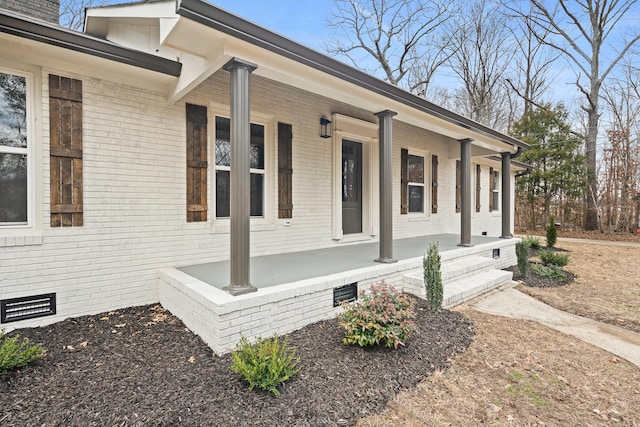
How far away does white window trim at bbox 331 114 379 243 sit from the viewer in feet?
20.0

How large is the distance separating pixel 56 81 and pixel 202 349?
10.7 feet

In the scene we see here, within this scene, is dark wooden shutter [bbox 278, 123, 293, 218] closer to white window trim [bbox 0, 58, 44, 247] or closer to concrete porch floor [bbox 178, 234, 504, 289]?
concrete porch floor [bbox 178, 234, 504, 289]

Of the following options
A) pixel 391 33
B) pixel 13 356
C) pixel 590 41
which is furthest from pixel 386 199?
pixel 590 41

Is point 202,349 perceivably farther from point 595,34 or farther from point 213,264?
point 595,34

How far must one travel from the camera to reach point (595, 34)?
14742 millimetres

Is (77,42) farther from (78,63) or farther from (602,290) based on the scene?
(602,290)

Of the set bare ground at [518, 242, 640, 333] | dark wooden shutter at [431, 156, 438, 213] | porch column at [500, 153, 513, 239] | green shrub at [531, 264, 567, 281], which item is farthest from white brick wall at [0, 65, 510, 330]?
porch column at [500, 153, 513, 239]

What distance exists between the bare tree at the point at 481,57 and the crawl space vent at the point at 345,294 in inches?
696

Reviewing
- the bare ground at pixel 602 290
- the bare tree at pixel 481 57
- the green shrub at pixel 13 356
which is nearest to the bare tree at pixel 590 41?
the bare tree at pixel 481 57

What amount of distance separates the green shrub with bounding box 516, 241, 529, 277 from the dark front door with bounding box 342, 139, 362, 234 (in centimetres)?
325

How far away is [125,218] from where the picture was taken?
12.9 feet

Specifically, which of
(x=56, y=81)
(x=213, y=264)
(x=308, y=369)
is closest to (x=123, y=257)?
(x=213, y=264)

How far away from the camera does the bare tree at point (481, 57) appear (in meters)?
17.1

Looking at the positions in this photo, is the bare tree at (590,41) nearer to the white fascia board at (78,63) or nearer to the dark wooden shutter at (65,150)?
the white fascia board at (78,63)
